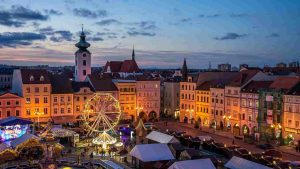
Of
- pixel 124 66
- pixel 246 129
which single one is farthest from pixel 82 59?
pixel 246 129

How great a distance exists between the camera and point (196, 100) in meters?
74.6

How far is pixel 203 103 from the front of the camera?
238 feet

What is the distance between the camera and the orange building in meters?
64.2

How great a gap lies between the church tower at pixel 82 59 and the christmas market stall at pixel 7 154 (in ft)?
→ 129

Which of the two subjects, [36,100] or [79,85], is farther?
[79,85]

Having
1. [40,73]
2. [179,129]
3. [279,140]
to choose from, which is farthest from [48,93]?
[279,140]

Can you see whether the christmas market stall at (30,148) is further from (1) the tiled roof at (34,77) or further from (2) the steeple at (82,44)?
(2) the steeple at (82,44)

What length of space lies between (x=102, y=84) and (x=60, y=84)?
790 cm

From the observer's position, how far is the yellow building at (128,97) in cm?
7669

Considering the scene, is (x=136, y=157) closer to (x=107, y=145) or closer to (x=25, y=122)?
(x=107, y=145)

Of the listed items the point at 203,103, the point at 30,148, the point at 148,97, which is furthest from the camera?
the point at 148,97

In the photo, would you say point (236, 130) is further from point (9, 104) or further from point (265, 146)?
point (9, 104)

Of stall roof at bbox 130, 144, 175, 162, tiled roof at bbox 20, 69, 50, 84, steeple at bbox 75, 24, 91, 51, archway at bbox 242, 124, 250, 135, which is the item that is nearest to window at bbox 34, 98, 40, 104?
tiled roof at bbox 20, 69, 50, 84

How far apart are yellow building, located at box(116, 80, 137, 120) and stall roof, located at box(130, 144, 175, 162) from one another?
3311cm
